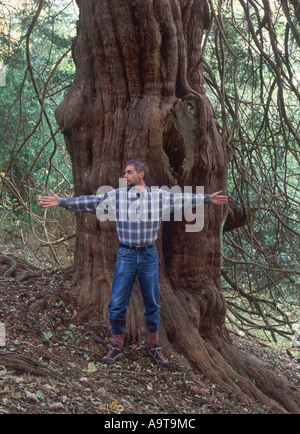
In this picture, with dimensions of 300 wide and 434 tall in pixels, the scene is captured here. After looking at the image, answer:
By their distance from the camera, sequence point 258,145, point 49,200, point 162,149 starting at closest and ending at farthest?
1. point 49,200
2. point 162,149
3. point 258,145

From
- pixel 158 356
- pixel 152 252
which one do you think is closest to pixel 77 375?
pixel 158 356

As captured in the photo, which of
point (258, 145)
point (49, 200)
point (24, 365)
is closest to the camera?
point (24, 365)

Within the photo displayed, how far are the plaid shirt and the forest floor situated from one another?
1.07 metres

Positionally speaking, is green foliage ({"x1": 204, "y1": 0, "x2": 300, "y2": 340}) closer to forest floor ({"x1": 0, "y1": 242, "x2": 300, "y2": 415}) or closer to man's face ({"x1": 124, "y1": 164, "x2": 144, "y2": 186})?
man's face ({"x1": 124, "y1": 164, "x2": 144, "y2": 186})

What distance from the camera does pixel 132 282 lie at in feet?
13.3

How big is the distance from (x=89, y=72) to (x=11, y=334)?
270cm

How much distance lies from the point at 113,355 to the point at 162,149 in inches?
76.5

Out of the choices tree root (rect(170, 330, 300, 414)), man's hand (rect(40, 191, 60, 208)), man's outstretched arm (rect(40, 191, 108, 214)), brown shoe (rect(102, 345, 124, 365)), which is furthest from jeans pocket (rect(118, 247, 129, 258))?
tree root (rect(170, 330, 300, 414))

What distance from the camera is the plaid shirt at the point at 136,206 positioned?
156 inches

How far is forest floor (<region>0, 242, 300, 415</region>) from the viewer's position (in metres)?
3.14

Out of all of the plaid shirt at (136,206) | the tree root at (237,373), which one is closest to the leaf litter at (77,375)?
the tree root at (237,373)

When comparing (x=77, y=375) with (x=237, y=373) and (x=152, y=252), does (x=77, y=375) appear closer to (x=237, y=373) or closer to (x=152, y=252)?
(x=152, y=252)

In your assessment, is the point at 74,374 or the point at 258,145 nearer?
the point at 74,374
